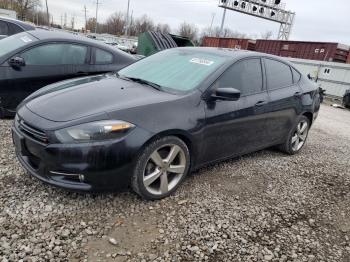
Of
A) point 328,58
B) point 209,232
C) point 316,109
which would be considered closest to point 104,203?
point 209,232

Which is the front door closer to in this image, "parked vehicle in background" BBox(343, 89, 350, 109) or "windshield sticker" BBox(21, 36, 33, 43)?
"windshield sticker" BBox(21, 36, 33, 43)

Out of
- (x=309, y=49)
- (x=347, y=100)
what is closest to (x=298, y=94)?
(x=347, y=100)

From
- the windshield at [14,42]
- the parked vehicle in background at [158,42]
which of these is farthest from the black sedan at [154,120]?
the parked vehicle in background at [158,42]

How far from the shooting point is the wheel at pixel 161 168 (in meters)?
3.06

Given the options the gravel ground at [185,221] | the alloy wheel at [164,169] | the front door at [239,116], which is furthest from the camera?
the front door at [239,116]

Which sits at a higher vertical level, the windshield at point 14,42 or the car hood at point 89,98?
the windshield at point 14,42

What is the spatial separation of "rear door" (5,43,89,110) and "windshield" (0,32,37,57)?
188mm

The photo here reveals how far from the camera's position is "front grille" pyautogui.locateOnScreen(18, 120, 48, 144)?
2.80 meters

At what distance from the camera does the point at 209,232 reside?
293 cm

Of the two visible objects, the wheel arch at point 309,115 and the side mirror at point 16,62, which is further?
the wheel arch at point 309,115

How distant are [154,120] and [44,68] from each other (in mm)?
2912

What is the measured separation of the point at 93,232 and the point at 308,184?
113 inches

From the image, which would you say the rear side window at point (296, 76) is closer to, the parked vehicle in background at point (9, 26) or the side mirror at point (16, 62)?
the side mirror at point (16, 62)

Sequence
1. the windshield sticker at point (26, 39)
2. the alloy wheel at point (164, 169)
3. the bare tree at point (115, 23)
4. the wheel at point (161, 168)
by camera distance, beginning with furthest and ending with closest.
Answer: the bare tree at point (115, 23), the windshield sticker at point (26, 39), the alloy wheel at point (164, 169), the wheel at point (161, 168)
